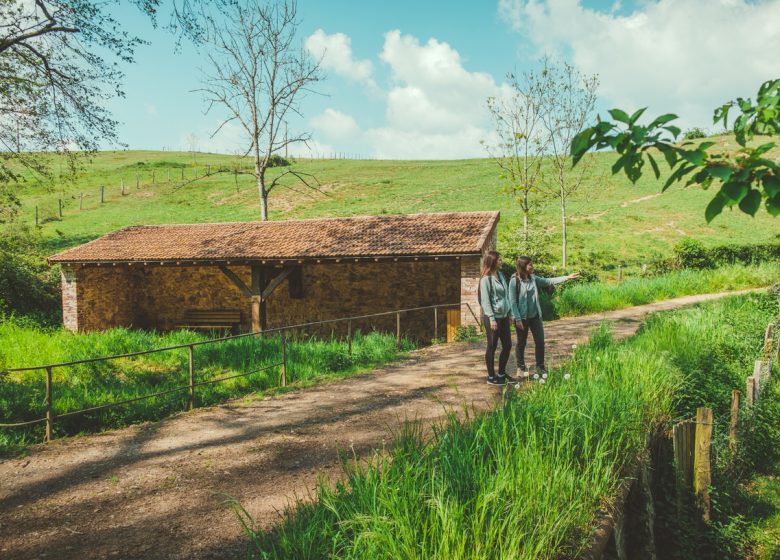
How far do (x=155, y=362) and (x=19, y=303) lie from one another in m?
10.3

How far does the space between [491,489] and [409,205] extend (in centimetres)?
3448

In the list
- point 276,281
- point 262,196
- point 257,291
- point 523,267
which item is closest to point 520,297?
point 523,267

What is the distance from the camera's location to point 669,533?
13.7 ft

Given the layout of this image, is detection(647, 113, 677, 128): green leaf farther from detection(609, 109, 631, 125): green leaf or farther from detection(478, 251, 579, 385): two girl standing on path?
detection(478, 251, 579, 385): two girl standing on path

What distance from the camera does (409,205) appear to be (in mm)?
36469

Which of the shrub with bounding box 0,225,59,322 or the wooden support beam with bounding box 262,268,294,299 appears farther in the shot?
the shrub with bounding box 0,225,59,322

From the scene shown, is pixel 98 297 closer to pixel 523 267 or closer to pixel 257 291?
pixel 257 291

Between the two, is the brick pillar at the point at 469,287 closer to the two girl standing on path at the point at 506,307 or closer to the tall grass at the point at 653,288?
the tall grass at the point at 653,288

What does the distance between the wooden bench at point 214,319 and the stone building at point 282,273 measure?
0.15ft

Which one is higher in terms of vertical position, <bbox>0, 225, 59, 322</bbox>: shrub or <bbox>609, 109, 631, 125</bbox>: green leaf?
<bbox>609, 109, 631, 125</bbox>: green leaf

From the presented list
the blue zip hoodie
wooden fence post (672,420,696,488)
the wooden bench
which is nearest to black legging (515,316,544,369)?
the blue zip hoodie

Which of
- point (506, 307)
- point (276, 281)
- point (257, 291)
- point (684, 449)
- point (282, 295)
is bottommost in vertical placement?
point (684, 449)

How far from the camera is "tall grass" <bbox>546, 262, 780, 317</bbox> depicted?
14.2 meters

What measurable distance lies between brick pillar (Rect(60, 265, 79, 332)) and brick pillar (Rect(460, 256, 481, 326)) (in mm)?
11797
